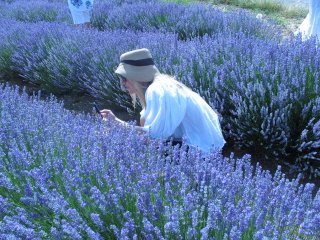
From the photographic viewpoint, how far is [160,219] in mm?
1597

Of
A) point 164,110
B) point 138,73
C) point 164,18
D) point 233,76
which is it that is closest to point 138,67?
point 138,73

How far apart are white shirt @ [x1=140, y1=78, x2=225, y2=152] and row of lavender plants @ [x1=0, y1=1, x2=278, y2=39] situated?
221 cm

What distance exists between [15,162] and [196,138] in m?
1.04

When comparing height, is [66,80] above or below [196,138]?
below

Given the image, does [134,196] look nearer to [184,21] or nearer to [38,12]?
[184,21]

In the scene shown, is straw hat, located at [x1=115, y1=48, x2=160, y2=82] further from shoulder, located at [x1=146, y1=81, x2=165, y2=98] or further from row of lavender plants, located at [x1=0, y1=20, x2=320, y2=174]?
row of lavender plants, located at [x1=0, y1=20, x2=320, y2=174]

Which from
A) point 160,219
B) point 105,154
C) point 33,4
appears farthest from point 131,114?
point 33,4

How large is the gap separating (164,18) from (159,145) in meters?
4.14

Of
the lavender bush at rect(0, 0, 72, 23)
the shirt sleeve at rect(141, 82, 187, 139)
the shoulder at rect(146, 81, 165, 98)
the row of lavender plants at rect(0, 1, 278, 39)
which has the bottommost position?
the lavender bush at rect(0, 0, 72, 23)

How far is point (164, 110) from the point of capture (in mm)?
2477

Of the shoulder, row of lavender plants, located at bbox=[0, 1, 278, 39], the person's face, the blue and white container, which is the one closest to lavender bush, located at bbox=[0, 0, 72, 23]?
row of lavender plants, located at bbox=[0, 1, 278, 39]

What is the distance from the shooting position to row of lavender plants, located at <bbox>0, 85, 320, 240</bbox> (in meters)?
1.50

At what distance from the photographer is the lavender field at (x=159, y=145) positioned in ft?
5.14

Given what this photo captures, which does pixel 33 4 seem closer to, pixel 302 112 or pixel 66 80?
pixel 66 80
